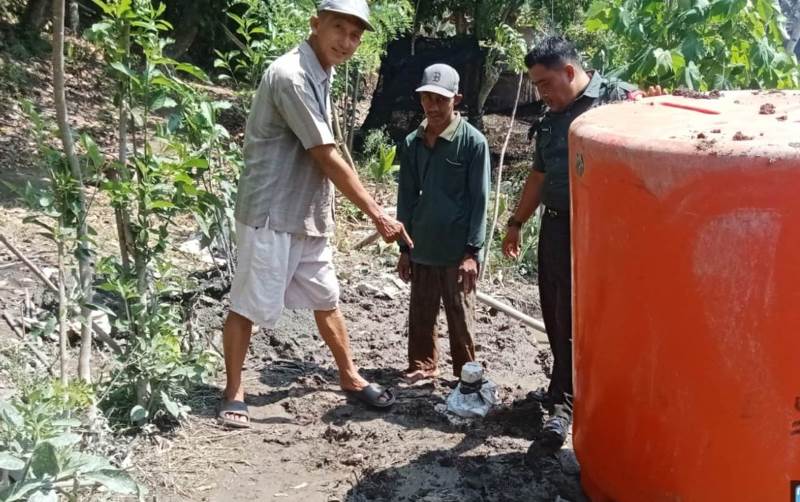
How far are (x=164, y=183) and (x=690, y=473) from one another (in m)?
2.10

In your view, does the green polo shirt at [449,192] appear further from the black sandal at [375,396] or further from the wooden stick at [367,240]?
the wooden stick at [367,240]

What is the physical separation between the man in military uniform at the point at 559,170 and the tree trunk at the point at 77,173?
1.76 metres

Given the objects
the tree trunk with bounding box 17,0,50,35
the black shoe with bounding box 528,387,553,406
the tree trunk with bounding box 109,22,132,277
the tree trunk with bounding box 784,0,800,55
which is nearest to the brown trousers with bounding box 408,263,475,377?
the black shoe with bounding box 528,387,553,406

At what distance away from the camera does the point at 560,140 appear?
3.49 m

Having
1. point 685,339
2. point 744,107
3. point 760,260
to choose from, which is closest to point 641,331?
point 685,339

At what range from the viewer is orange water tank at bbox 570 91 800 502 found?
7.23 ft

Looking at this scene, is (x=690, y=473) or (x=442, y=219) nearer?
(x=690, y=473)

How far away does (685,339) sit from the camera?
2.35 metres

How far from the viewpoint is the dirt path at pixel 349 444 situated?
3166mm

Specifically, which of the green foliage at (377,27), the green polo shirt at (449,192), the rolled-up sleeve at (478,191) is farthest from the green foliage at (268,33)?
the rolled-up sleeve at (478,191)

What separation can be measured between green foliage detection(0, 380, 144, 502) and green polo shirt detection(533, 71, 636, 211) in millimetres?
1914

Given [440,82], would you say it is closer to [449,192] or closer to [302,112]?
[449,192]

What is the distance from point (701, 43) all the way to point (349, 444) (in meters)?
3.04

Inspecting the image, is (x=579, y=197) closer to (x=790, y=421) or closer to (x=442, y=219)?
(x=790, y=421)
